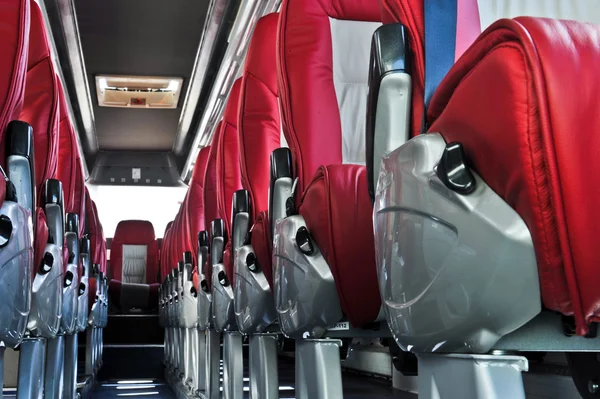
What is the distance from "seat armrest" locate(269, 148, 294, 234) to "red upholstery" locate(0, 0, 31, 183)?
77 cm

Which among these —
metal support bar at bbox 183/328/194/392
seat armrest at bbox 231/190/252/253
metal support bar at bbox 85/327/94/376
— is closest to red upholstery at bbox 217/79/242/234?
seat armrest at bbox 231/190/252/253

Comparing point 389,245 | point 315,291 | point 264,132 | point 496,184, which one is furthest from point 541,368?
point 496,184

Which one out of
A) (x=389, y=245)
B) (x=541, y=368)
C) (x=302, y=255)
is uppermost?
(x=302, y=255)

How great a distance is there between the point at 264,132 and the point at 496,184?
87.4 inches

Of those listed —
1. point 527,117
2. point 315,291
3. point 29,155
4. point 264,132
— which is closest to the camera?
point 527,117

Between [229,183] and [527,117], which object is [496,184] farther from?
[229,183]

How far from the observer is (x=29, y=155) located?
2.06 meters

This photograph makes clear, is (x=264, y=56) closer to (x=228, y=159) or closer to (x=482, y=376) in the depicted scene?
(x=228, y=159)

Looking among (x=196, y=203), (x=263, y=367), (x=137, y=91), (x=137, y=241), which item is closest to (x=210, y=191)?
(x=196, y=203)

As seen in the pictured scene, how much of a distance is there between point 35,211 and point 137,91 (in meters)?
7.99

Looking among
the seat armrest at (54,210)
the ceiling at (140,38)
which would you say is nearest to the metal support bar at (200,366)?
the seat armrest at (54,210)

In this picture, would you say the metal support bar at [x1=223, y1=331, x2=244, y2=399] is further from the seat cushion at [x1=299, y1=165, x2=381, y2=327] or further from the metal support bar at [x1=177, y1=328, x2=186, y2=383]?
the metal support bar at [x1=177, y1=328, x2=186, y2=383]

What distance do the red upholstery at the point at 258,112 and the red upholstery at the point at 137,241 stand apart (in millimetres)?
8882

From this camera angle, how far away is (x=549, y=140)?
0.75 m
